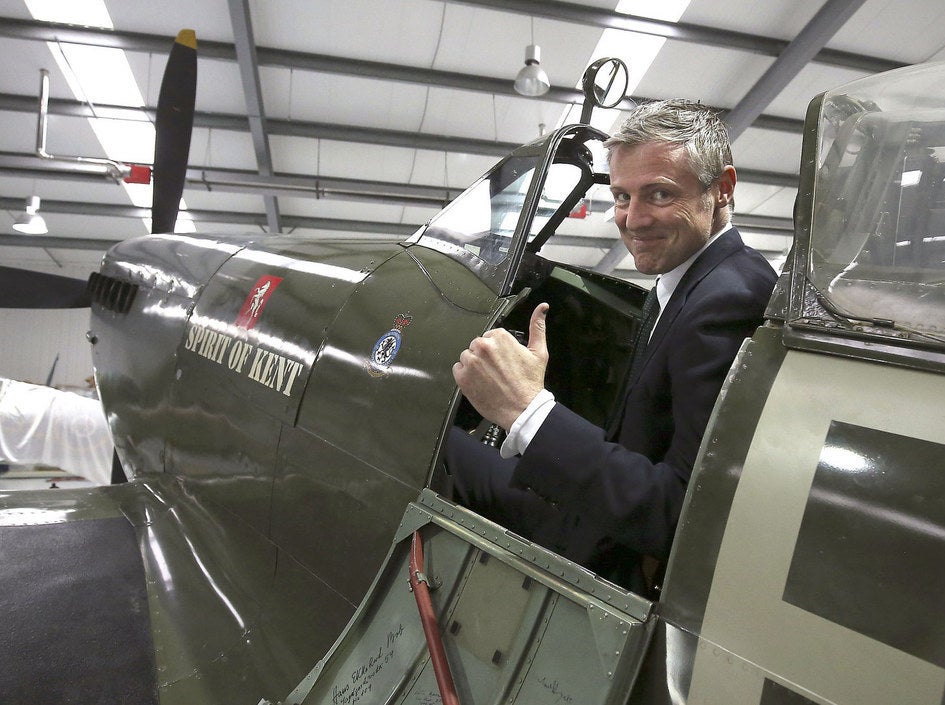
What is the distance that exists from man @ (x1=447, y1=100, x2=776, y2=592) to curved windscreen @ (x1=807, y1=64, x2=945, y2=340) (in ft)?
0.87

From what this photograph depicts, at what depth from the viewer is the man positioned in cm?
141

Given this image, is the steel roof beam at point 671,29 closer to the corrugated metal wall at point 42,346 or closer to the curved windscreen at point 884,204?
the curved windscreen at point 884,204

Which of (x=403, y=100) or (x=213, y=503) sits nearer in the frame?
(x=213, y=503)

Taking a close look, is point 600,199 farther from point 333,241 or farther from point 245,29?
point 333,241

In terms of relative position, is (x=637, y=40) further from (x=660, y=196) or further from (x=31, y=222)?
(x=31, y=222)

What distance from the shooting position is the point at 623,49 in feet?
29.8

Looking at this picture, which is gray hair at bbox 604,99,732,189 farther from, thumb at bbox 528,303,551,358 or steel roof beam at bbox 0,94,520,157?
steel roof beam at bbox 0,94,520,157

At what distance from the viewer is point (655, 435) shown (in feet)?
5.37

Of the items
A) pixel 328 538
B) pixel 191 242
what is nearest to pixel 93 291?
pixel 191 242

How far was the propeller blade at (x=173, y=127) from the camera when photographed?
15.3 feet

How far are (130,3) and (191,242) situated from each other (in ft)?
21.6

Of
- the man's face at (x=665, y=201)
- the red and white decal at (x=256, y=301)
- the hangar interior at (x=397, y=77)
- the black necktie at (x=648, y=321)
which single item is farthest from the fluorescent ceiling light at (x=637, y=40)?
Result: the man's face at (x=665, y=201)

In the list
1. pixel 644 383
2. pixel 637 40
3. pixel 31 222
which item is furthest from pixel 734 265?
pixel 31 222

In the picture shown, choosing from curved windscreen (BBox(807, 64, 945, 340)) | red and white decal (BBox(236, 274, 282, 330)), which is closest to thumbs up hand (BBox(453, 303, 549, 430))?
curved windscreen (BBox(807, 64, 945, 340))
